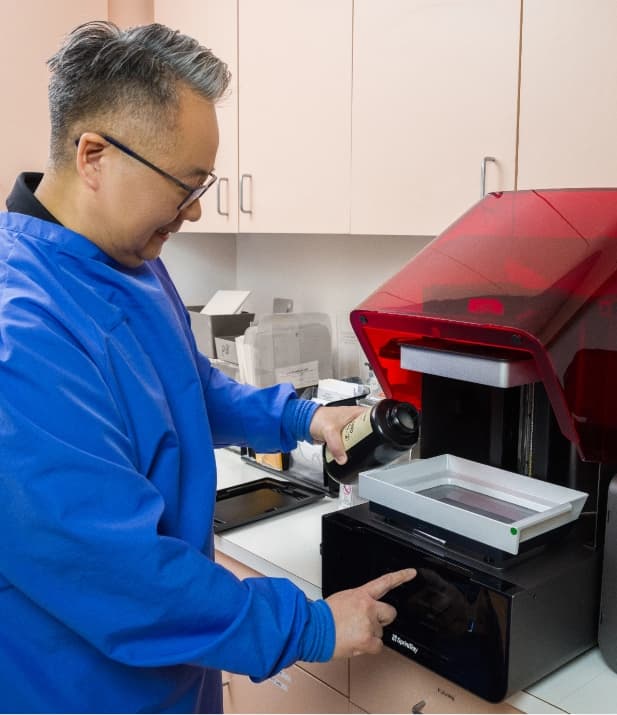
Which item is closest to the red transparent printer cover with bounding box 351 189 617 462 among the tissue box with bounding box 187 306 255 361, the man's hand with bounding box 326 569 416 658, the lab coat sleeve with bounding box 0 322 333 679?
the man's hand with bounding box 326 569 416 658

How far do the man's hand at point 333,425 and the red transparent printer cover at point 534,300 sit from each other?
0.43 feet

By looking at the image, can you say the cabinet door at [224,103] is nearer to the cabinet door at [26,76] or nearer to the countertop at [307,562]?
the cabinet door at [26,76]

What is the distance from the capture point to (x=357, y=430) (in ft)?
3.84

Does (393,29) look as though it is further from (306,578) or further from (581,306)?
(306,578)

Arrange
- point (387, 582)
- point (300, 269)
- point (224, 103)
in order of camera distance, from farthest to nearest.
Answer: point (300, 269) → point (224, 103) → point (387, 582)

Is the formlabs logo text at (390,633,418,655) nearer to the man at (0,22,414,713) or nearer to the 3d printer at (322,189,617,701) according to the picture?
the 3d printer at (322,189,617,701)

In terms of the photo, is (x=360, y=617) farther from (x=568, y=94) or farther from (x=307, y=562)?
(x=568, y=94)

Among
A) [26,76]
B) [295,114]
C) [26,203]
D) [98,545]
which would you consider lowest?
[98,545]

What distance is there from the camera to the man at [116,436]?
810 mm

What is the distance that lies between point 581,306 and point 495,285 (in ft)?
0.40

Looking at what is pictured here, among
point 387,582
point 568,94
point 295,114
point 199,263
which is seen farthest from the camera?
point 199,263

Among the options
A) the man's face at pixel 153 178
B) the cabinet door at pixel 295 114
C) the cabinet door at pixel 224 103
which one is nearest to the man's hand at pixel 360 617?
the man's face at pixel 153 178

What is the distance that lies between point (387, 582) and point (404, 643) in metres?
0.14

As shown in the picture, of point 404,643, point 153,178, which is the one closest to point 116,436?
point 153,178
